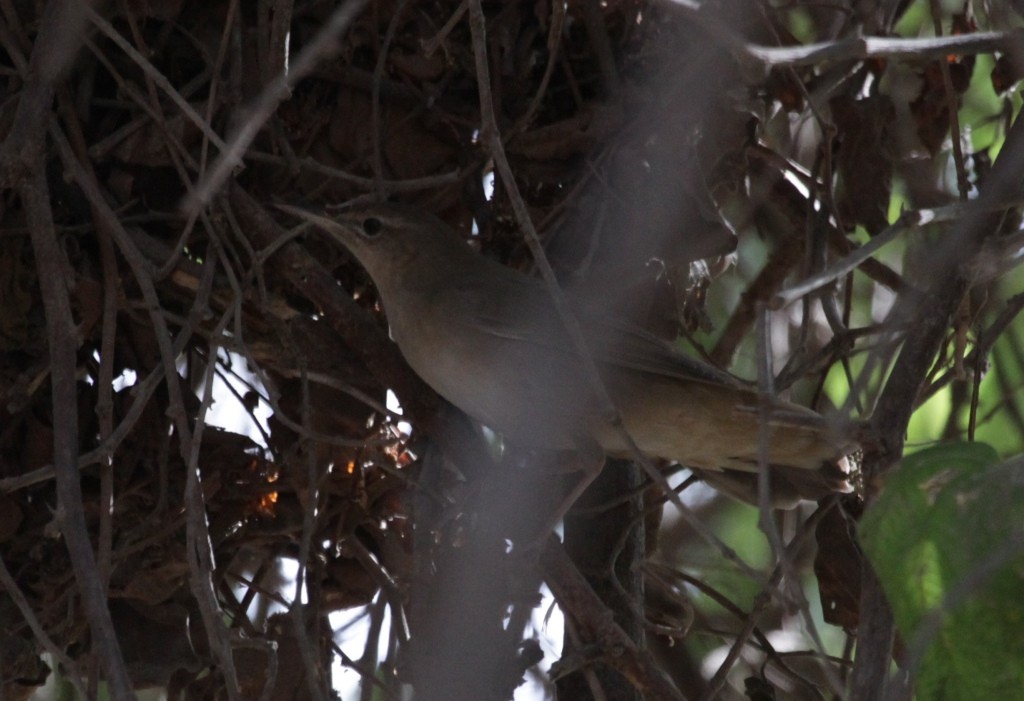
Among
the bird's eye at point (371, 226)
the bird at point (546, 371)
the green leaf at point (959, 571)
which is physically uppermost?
the bird's eye at point (371, 226)

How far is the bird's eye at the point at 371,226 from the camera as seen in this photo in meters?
3.58

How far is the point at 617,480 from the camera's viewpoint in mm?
3719

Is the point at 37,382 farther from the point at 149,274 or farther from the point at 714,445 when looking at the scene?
the point at 714,445

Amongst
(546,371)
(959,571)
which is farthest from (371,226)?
(959,571)

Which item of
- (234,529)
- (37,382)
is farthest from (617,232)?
(37,382)

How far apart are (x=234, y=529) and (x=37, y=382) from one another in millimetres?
687

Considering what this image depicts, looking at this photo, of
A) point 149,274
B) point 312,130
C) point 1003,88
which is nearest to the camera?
point 149,274

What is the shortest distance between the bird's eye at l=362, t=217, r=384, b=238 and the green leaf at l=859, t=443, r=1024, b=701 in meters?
2.18

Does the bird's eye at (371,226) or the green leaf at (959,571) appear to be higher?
the bird's eye at (371,226)

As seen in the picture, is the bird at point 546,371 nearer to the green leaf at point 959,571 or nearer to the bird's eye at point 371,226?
the bird's eye at point 371,226

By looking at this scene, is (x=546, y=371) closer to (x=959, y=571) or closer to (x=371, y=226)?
(x=371, y=226)

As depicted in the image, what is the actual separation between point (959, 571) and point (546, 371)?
2099mm

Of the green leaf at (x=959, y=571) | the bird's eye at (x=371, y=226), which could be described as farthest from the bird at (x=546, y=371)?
the green leaf at (x=959, y=571)

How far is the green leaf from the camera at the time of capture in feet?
5.32
